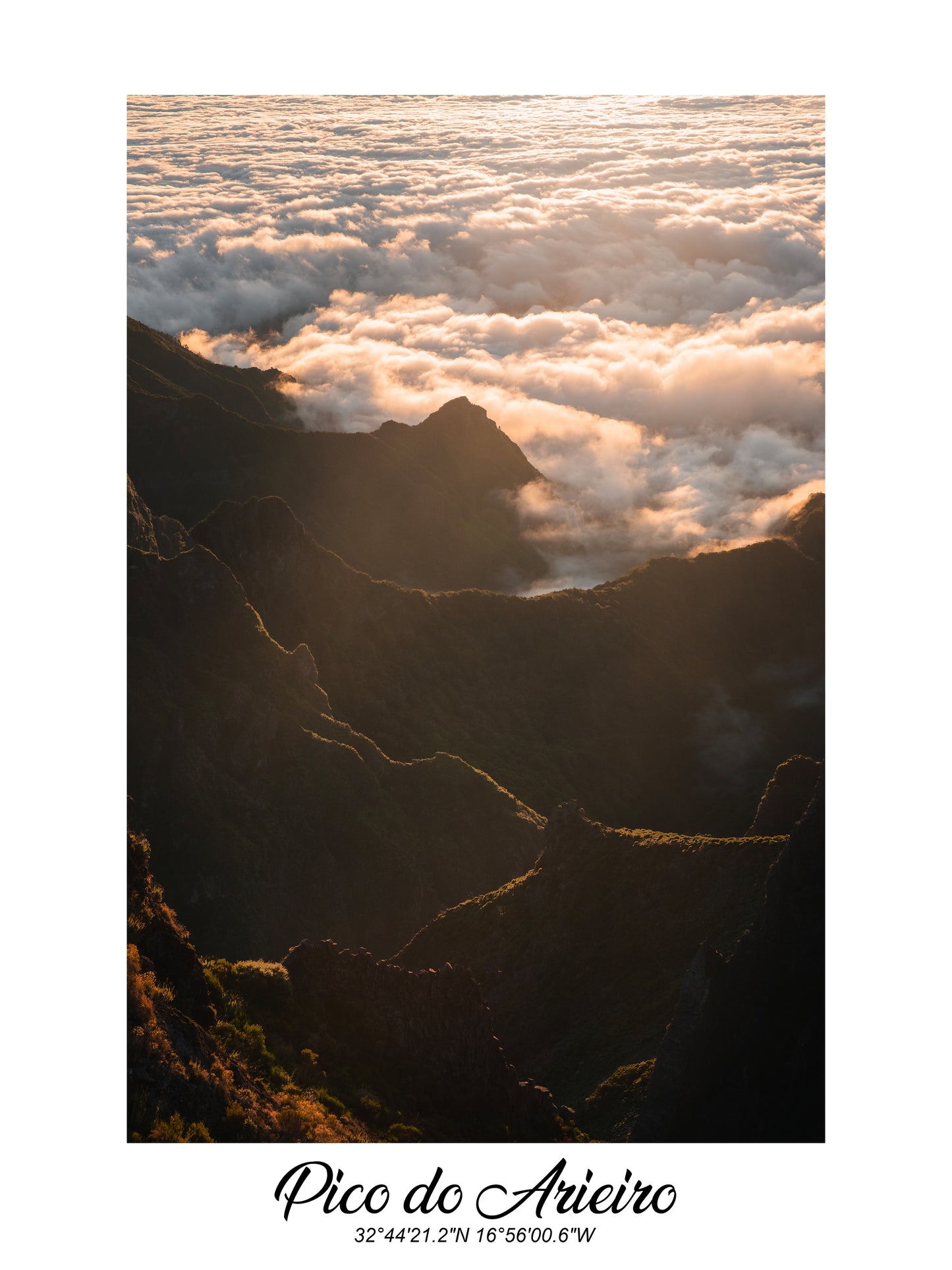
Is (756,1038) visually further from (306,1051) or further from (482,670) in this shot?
(482,670)

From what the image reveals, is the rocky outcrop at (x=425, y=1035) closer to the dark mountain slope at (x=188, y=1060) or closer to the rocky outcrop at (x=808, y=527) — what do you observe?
the dark mountain slope at (x=188, y=1060)

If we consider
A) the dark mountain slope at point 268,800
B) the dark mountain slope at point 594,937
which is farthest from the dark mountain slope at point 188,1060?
the dark mountain slope at point 268,800

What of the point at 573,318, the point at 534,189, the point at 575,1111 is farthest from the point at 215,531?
the point at 575,1111

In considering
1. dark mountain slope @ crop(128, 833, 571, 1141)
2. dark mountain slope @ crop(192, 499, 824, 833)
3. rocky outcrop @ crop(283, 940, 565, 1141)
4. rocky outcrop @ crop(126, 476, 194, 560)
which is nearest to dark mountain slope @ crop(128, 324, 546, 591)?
rocky outcrop @ crop(126, 476, 194, 560)

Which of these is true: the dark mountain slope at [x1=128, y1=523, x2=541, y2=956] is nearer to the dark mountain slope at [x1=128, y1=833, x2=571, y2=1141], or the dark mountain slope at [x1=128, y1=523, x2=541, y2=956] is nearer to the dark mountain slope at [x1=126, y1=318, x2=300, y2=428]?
the dark mountain slope at [x1=128, y1=833, x2=571, y2=1141]

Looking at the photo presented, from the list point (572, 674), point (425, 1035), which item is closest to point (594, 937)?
A: point (425, 1035)
